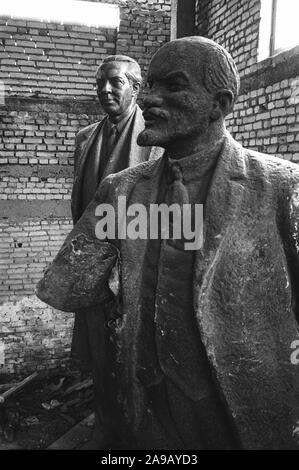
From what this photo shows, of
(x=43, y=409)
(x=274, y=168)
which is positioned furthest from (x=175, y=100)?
(x=43, y=409)

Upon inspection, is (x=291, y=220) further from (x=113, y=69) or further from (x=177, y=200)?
Answer: (x=113, y=69)

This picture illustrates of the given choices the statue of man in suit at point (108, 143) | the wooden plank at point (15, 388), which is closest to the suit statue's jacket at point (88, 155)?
the statue of man in suit at point (108, 143)

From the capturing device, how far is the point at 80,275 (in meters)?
1.50

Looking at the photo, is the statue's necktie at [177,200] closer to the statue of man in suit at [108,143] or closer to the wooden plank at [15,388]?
the statue of man in suit at [108,143]

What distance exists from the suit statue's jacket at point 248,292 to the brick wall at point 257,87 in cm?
263

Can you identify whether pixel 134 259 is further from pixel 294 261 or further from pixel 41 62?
pixel 41 62

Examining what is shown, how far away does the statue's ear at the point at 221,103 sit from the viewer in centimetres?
143

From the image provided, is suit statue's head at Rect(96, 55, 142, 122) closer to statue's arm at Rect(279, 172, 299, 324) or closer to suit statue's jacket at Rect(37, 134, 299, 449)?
suit statue's jacket at Rect(37, 134, 299, 449)

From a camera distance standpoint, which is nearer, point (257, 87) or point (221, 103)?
point (221, 103)

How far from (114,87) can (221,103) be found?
1636 mm

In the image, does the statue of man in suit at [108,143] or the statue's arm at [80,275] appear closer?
the statue's arm at [80,275]

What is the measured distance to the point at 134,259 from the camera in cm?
148

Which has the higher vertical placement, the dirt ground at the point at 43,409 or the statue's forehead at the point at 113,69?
the statue's forehead at the point at 113,69

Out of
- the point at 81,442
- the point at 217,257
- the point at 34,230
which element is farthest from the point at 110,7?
the point at 217,257
